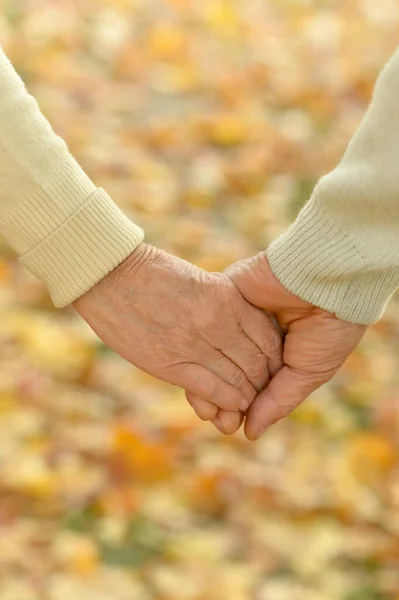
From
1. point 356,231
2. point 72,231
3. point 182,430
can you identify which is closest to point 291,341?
point 356,231

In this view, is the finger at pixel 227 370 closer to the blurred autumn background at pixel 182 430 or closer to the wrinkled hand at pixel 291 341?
the wrinkled hand at pixel 291 341

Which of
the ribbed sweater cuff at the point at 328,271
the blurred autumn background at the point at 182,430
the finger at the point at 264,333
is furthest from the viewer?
the blurred autumn background at the point at 182,430

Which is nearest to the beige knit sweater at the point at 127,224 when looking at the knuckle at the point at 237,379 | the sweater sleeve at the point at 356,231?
the sweater sleeve at the point at 356,231

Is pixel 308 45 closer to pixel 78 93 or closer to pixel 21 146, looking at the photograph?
pixel 78 93

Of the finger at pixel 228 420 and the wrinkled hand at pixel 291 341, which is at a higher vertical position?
the wrinkled hand at pixel 291 341

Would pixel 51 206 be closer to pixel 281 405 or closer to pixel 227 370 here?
pixel 227 370

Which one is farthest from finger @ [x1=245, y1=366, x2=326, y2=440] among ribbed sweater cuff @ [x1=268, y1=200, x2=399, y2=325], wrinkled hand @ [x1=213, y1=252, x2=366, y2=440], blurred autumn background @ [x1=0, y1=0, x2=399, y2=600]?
blurred autumn background @ [x1=0, y1=0, x2=399, y2=600]

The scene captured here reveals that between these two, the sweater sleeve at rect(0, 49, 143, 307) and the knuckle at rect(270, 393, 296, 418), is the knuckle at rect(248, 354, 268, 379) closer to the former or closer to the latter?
the knuckle at rect(270, 393, 296, 418)

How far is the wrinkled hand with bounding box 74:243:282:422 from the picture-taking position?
187 cm

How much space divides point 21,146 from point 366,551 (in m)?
1.33

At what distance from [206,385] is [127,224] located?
1.08 feet

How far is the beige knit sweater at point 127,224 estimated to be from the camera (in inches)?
65.3

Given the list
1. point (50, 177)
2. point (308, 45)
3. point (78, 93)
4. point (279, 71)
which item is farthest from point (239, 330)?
point (308, 45)

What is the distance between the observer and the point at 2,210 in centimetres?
183
